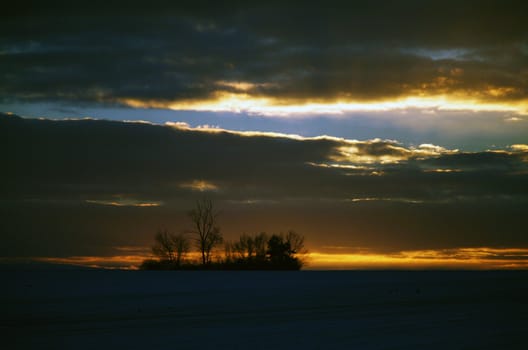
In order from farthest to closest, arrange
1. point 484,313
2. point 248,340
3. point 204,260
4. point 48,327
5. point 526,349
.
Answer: point 204,260 < point 484,313 < point 48,327 < point 248,340 < point 526,349

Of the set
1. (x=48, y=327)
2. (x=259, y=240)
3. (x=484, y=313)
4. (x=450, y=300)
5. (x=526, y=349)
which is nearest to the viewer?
(x=526, y=349)

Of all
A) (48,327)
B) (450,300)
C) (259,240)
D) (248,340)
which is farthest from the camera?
(259,240)

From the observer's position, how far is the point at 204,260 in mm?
84000

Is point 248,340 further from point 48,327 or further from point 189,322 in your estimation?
point 48,327

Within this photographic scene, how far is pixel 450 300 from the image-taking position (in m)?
27.7

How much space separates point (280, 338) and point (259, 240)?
7850 centimetres

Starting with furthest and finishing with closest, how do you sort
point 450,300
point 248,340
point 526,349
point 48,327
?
point 450,300 < point 48,327 < point 248,340 < point 526,349

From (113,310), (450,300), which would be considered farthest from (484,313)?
(113,310)

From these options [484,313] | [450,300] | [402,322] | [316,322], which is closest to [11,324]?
[316,322]

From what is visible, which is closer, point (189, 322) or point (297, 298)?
point (189, 322)

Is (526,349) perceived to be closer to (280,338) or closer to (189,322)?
(280,338)

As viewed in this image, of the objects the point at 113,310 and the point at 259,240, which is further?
the point at 259,240

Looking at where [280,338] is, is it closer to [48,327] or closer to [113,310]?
[48,327]

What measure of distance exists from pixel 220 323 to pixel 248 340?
Answer: 352cm
